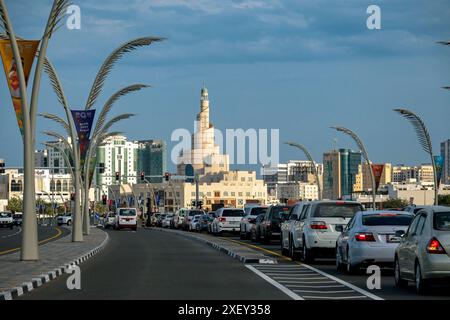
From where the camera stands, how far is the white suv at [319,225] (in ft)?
103

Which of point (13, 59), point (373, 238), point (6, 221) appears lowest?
point (6, 221)

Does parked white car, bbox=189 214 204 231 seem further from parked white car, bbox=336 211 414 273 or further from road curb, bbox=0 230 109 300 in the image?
parked white car, bbox=336 211 414 273

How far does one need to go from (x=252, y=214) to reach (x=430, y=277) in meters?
37.7

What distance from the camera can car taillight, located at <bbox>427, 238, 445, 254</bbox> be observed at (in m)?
20.2

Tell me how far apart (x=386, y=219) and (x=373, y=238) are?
1.00 metres

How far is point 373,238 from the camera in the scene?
26094 millimetres

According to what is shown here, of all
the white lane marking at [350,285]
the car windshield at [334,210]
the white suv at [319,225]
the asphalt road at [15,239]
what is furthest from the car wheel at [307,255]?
the asphalt road at [15,239]

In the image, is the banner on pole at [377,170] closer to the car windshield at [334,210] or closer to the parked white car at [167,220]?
the car windshield at [334,210]

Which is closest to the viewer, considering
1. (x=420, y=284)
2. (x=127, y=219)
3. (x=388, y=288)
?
(x=420, y=284)

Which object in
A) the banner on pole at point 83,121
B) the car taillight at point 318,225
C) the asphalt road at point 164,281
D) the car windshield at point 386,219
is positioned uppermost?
the banner on pole at point 83,121

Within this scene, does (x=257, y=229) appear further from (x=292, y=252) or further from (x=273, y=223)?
A: (x=292, y=252)

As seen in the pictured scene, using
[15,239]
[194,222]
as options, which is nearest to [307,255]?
[15,239]

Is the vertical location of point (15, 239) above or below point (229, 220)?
below

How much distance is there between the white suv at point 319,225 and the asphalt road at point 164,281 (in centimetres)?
197
